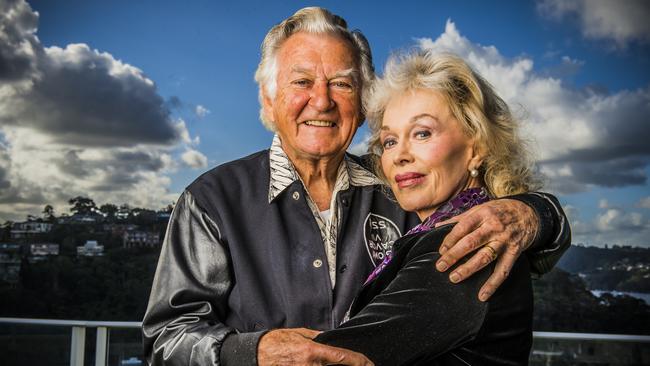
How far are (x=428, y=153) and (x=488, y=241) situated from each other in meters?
0.36

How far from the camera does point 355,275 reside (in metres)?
1.93

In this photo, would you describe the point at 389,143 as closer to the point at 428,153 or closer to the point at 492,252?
the point at 428,153

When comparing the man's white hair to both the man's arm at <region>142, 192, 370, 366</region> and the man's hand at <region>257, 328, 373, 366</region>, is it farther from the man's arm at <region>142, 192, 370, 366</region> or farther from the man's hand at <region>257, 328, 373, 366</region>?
the man's hand at <region>257, 328, 373, 366</region>

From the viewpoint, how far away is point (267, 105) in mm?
2217

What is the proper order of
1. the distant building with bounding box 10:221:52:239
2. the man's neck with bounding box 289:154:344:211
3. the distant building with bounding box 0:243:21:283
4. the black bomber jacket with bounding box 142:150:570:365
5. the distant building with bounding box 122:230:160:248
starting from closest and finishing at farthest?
1. the black bomber jacket with bounding box 142:150:570:365
2. the man's neck with bounding box 289:154:344:211
3. the distant building with bounding box 122:230:160:248
4. the distant building with bounding box 10:221:52:239
5. the distant building with bounding box 0:243:21:283

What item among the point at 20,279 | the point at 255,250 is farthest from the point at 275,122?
the point at 20,279

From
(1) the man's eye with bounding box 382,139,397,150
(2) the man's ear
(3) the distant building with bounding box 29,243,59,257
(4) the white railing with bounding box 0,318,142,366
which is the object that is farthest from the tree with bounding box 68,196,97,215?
(1) the man's eye with bounding box 382,139,397,150

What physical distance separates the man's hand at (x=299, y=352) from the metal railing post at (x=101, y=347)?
116 inches

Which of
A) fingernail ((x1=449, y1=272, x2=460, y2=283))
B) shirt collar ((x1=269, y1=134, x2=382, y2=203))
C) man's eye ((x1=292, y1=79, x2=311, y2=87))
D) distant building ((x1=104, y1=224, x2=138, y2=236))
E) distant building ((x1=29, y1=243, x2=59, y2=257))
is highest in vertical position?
distant building ((x1=104, y1=224, x2=138, y2=236))

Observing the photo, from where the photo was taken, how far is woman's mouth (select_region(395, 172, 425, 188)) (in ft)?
5.60

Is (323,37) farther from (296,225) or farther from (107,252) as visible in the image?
(107,252)

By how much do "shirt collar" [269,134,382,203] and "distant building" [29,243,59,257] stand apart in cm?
2656

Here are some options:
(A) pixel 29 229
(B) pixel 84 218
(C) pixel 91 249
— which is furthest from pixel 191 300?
(A) pixel 29 229

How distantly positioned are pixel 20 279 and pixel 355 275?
30.4 metres
